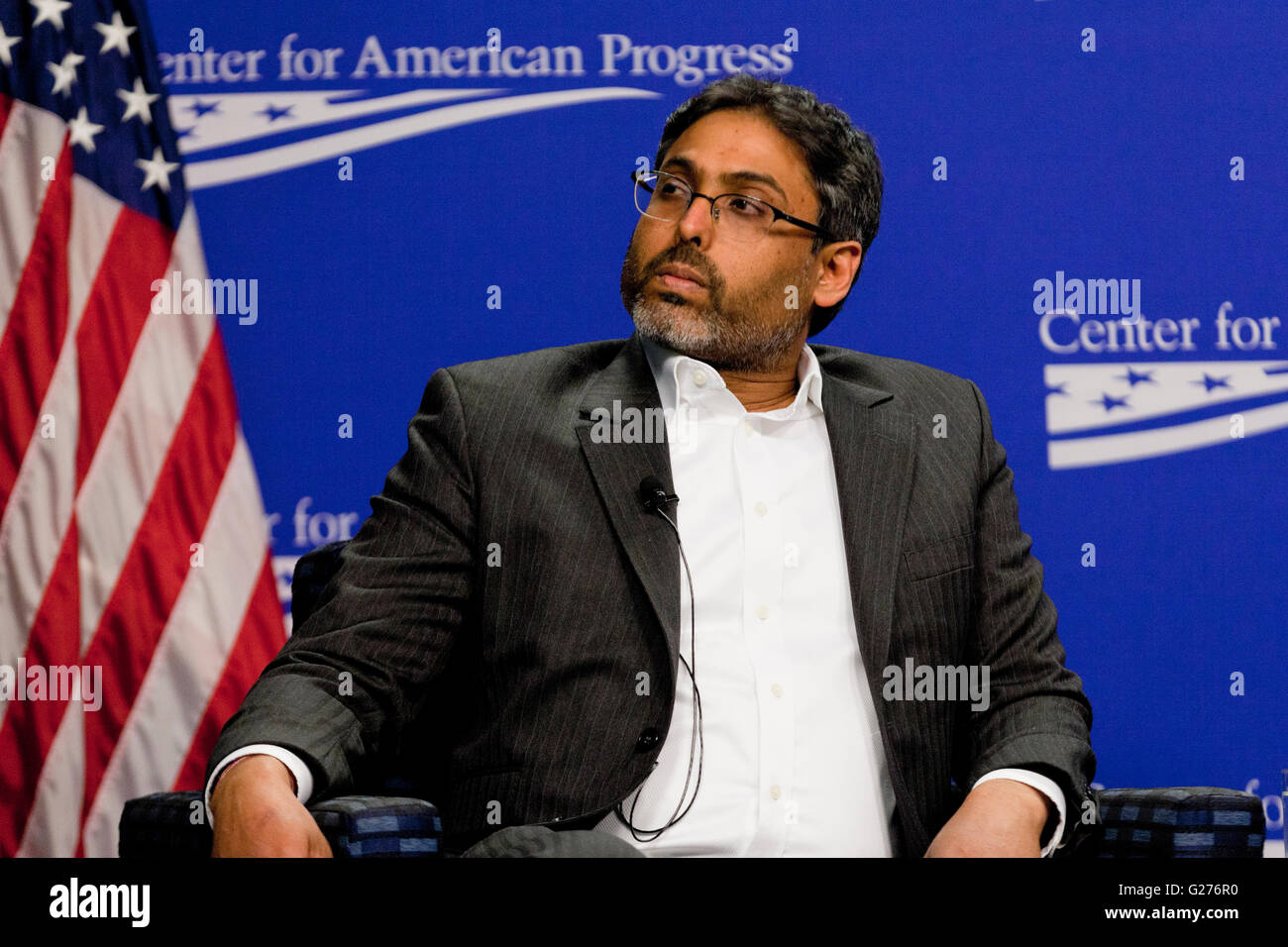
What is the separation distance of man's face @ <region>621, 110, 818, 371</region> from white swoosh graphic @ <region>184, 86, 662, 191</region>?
0.87m

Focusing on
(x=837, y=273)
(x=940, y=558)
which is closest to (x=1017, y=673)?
(x=940, y=558)

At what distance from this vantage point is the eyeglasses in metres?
2.36

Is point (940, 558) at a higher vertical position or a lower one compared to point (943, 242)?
lower

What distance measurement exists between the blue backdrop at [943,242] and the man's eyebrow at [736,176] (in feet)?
2.75

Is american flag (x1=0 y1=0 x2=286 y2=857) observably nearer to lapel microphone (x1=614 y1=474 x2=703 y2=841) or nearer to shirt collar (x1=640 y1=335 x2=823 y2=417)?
shirt collar (x1=640 y1=335 x2=823 y2=417)

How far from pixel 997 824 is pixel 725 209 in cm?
114

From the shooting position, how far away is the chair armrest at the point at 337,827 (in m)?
1.77

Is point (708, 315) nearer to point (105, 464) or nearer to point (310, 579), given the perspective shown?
point (310, 579)

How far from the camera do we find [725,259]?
7.73 ft

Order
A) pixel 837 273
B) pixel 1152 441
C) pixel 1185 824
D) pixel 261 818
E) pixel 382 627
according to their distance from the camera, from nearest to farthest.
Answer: pixel 261 818 < pixel 1185 824 < pixel 382 627 < pixel 837 273 < pixel 1152 441

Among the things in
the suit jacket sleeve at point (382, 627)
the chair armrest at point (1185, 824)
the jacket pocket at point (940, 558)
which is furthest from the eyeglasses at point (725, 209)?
the chair armrest at point (1185, 824)

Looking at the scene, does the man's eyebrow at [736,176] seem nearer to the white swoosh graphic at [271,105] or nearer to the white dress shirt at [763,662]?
the white dress shirt at [763,662]

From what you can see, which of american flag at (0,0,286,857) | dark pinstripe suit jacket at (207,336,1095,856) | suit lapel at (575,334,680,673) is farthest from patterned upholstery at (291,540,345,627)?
american flag at (0,0,286,857)
